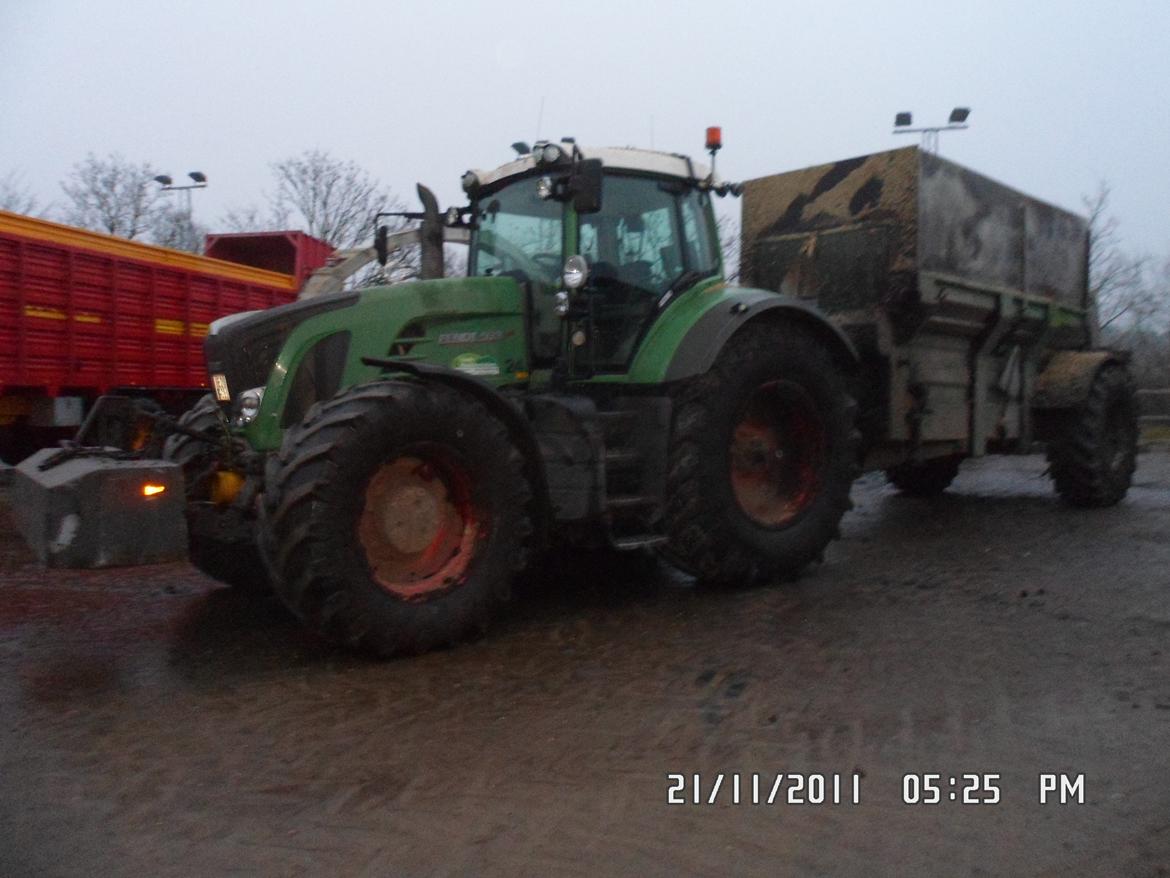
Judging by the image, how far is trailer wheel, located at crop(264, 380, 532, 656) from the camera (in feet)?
13.9

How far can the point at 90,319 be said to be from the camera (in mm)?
10234

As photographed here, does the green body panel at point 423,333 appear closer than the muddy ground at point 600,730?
No

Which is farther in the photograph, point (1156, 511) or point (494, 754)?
point (1156, 511)

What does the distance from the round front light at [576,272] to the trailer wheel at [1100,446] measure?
17.3 feet

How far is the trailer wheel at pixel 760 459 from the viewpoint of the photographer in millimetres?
5660

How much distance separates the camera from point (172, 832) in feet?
9.67

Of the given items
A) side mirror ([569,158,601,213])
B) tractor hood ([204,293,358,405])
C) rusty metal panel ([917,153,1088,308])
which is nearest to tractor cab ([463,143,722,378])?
side mirror ([569,158,601,213])

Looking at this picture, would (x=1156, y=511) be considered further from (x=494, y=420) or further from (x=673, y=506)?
(x=494, y=420)

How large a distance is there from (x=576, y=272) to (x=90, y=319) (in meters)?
6.83

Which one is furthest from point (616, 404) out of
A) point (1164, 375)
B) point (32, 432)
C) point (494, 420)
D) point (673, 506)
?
point (1164, 375)

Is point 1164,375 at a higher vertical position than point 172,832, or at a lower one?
higher

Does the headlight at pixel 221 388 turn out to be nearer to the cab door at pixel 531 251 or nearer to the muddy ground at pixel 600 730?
the muddy ground at pixel 600 730

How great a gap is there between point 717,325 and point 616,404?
0.70 m

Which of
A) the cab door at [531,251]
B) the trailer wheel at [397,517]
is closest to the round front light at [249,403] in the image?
the trailer wheel at [397,517]
